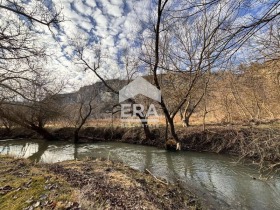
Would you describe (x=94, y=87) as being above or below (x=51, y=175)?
above

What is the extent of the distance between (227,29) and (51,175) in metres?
4.92

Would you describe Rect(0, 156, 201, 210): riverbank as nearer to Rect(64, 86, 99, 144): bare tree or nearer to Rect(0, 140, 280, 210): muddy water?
Rect(0, 140, 280, 210): muddy water

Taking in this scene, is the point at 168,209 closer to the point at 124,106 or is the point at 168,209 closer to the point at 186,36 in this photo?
the point at 186,36

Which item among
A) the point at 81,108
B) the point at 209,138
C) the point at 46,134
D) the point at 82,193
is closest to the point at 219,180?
the point at 82,193

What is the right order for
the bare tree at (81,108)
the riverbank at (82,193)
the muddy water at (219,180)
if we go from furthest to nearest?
the bare tree at (81,108), the muddy water at (219,180), the riverbank at (82,193)

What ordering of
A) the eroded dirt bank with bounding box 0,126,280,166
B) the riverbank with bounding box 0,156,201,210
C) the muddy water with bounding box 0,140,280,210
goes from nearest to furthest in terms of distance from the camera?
1. the riverbank with bounding box 0,156,201,210
2. the muddy water with bounding box 0,140,280,210
3. the eroded dirt bank with bounding box 0,126,280,166

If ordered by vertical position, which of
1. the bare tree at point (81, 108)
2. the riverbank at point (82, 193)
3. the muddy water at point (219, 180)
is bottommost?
the muddy water at point (219, 180)

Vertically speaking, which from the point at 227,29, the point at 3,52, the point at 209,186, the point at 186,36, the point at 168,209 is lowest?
the point at 209,186

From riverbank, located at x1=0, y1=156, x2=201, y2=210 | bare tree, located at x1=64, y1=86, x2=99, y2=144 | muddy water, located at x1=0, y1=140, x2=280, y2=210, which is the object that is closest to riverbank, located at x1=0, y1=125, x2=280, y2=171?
muddy water, located at x1=0, y1=140, x2=280, y2=210

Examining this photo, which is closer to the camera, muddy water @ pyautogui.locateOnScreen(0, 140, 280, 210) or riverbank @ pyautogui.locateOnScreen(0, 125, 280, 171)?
muddy water @ pyautogui.locateOnScreen(0, 140, 280, 210)

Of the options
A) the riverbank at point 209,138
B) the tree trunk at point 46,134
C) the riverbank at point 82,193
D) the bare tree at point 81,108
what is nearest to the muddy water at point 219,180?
the riverbank at point 209,138

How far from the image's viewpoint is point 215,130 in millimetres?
12844

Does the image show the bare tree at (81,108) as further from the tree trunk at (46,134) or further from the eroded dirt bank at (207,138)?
the tree trunk at (46,134)

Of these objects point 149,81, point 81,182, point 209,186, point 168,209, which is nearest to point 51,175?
point 81,182
